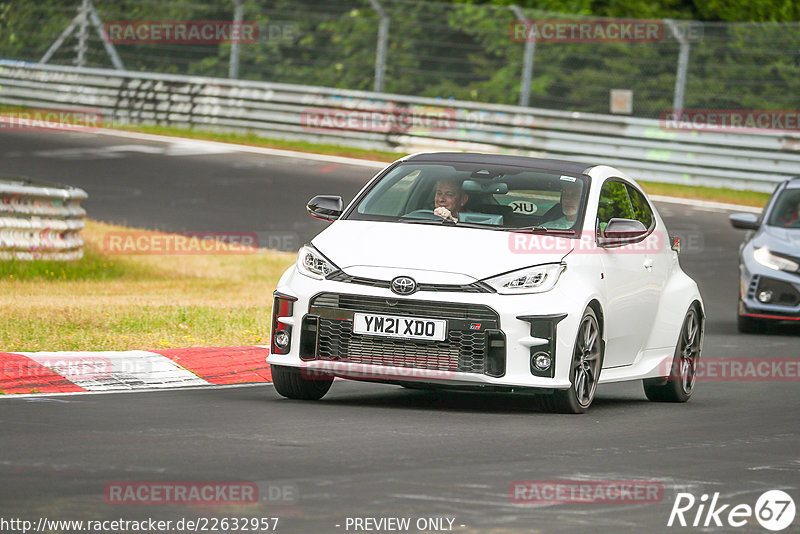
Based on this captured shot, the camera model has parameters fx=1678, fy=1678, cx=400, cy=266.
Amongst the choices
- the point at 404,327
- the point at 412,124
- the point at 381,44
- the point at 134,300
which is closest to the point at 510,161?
the point at 404,327

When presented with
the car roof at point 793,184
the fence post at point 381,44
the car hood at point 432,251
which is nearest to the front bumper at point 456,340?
the car hood at point 432,251

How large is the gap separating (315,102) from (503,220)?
70.4ft

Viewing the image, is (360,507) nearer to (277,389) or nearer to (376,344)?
(376,344)

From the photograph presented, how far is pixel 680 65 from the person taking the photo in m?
28.4

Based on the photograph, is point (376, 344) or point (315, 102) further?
point (315, 102)

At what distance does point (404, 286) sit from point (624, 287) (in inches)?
72.3

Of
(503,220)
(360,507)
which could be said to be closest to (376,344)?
(503,220)

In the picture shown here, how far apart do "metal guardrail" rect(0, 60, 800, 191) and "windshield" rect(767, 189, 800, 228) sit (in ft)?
34.8

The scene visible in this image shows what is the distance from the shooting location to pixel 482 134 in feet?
98.3

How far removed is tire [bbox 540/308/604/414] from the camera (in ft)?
33.0

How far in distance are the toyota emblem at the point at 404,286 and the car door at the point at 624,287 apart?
145 cm

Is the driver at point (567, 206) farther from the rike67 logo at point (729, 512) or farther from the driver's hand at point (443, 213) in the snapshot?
the rike67 logo at point (729, 512)

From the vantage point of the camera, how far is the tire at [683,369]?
11.8 meters

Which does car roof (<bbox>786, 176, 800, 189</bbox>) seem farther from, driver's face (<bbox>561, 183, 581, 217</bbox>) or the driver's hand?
the driver's hand
